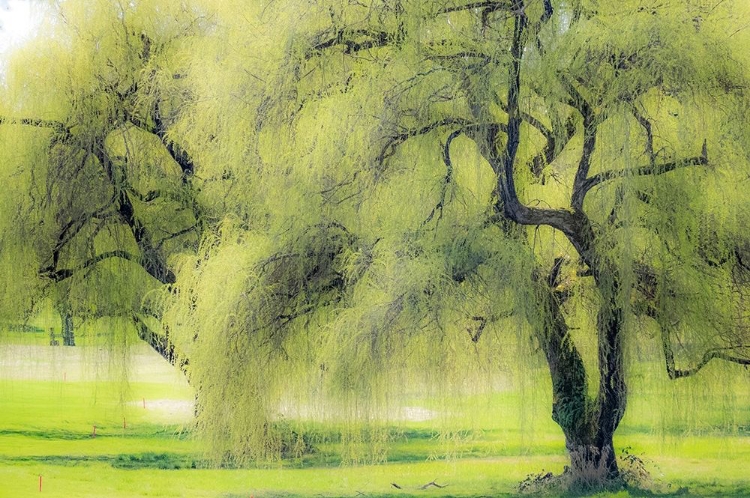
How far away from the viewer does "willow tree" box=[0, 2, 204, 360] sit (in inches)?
430

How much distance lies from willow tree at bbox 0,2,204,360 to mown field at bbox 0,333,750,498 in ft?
2.91

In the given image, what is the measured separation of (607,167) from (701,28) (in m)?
1.28

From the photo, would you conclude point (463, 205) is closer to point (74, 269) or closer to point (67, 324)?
point (74, 269)

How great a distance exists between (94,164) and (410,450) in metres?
6.04

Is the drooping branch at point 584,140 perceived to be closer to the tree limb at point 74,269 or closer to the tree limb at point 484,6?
the tree limb at point 484,6

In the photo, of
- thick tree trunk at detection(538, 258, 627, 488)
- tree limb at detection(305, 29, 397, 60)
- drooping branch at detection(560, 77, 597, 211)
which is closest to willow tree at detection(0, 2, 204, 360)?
tree limb at detection(305, 29, 397, 60)

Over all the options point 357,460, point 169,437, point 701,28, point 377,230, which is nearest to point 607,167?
point 701,28

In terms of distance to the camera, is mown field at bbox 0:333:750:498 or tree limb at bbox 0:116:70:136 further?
tree limb at bbox 0:116:70:136

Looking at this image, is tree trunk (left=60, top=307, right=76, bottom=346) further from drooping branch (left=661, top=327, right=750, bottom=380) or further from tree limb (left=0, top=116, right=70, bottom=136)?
drooping branch (left=661, top=327, right=750, bottom=380)

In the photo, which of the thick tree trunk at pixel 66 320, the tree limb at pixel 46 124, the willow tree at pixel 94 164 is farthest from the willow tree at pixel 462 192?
the thick tree trunk at pixel 66 320

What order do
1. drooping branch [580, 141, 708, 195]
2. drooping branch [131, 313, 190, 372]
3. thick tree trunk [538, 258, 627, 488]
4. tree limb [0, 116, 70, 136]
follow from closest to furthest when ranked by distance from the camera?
drooping branch [580, 141, 708, 195], thick tree trunk [538, 258, 627, 488], tree limb [0, 116, 70, 136], drooping branch [131, 313, 190, 372]

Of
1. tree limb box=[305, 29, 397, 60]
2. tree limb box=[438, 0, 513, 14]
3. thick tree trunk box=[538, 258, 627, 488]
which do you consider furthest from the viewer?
thick tree trunk box=[538, 258, 627, 488]

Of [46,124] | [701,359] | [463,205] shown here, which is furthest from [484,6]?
[46,124]

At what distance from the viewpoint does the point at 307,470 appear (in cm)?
1159
